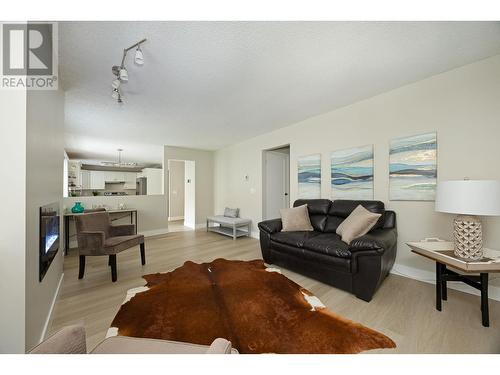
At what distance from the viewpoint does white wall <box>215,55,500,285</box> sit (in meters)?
1.96

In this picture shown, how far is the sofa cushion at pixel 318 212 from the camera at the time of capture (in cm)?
300

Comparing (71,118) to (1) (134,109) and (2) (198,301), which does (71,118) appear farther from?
(2) (198,301)

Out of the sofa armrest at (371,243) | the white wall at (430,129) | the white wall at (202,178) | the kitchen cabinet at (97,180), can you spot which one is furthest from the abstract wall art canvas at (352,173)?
the kitchen cabinet at (97,180)

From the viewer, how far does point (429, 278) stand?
2.32 m

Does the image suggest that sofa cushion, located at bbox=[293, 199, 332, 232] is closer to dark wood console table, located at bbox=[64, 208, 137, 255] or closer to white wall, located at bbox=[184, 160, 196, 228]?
white wall, located at bbox=[184, 160, 196, 228]

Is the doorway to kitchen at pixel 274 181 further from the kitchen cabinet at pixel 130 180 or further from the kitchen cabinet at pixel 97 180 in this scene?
the kitchen cabinet at pixel 97 180

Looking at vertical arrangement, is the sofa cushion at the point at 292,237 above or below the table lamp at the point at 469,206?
below

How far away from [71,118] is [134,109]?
1.36 meters

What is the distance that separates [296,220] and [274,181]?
6.41 feet

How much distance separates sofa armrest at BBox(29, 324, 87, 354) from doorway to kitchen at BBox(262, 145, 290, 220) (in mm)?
3929

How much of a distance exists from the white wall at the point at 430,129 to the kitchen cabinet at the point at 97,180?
7.91 m

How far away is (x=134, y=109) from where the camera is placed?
302cm

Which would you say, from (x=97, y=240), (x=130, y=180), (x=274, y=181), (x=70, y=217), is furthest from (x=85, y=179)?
(x=274, y=181)

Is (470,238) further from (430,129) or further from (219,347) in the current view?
(219,347)
